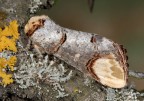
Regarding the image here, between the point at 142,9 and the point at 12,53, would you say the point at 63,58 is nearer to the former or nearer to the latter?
the point at 12,53

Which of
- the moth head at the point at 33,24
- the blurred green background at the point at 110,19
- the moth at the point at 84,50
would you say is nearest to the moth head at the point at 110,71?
the moth at the point at 84,50

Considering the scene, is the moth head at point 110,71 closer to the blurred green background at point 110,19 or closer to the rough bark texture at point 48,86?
the rough bark texture at point 48,86

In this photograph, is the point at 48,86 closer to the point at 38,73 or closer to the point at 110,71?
the point at 38,73

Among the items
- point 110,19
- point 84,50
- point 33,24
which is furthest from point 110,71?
point 110,19

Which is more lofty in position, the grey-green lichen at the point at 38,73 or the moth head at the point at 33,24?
the moth head at the point at 33,24

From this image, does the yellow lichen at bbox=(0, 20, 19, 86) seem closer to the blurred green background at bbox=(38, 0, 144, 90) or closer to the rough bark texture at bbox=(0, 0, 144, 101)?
the rough bark texture at bbox=(0, 0, 144, 101)

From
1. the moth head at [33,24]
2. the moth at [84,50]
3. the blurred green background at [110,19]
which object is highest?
the moth head at [33,24]

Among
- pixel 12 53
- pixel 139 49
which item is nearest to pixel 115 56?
pixel 12 53
